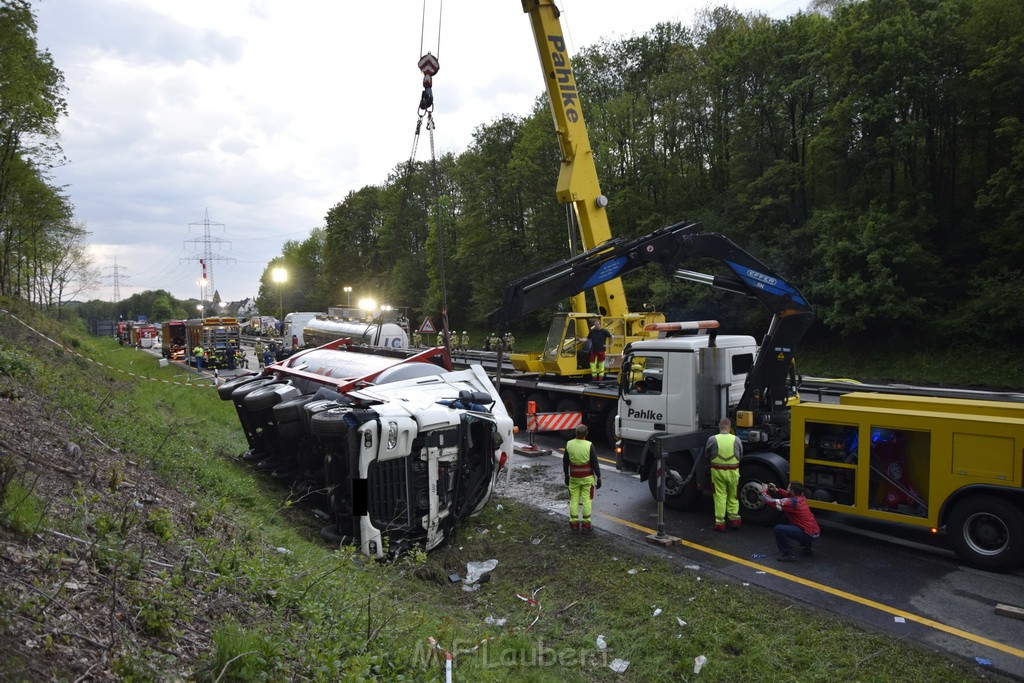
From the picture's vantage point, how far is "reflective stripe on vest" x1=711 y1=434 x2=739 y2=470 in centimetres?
800

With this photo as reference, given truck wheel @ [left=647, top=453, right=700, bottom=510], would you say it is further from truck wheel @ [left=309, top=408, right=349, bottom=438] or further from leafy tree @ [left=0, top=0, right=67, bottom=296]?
leafy tree @ [left=0, top=0, right=67, bottom=296]

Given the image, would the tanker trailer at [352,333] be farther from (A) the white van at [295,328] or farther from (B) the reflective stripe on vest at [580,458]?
(B) the reflective stripe on vest at [580,458]

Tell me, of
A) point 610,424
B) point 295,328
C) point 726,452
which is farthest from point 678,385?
point 295,328

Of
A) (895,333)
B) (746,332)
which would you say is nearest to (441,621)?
(895,333)

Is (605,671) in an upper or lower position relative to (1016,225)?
lower

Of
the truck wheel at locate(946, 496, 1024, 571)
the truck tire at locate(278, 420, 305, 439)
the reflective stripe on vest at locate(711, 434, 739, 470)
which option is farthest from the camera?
the truck tire at locate(278, 420, 305, 439)

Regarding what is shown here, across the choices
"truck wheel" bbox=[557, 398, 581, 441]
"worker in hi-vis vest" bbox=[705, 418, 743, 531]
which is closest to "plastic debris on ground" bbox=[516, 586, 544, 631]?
"worker in hi-vis vest" bbox=[705, 418, 743, 531]

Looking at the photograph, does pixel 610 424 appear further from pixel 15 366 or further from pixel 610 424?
pixel 15 366

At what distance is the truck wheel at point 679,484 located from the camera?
29.4 feet

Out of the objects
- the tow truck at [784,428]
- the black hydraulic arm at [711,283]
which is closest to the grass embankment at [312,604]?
the tow truck at [784,428]

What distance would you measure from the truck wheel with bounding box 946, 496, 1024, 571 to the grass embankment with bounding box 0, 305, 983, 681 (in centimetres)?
221

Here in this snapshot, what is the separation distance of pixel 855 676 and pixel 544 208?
113ft

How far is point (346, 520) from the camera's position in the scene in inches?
298

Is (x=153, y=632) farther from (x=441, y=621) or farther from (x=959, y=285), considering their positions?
(x=959, y=285)
